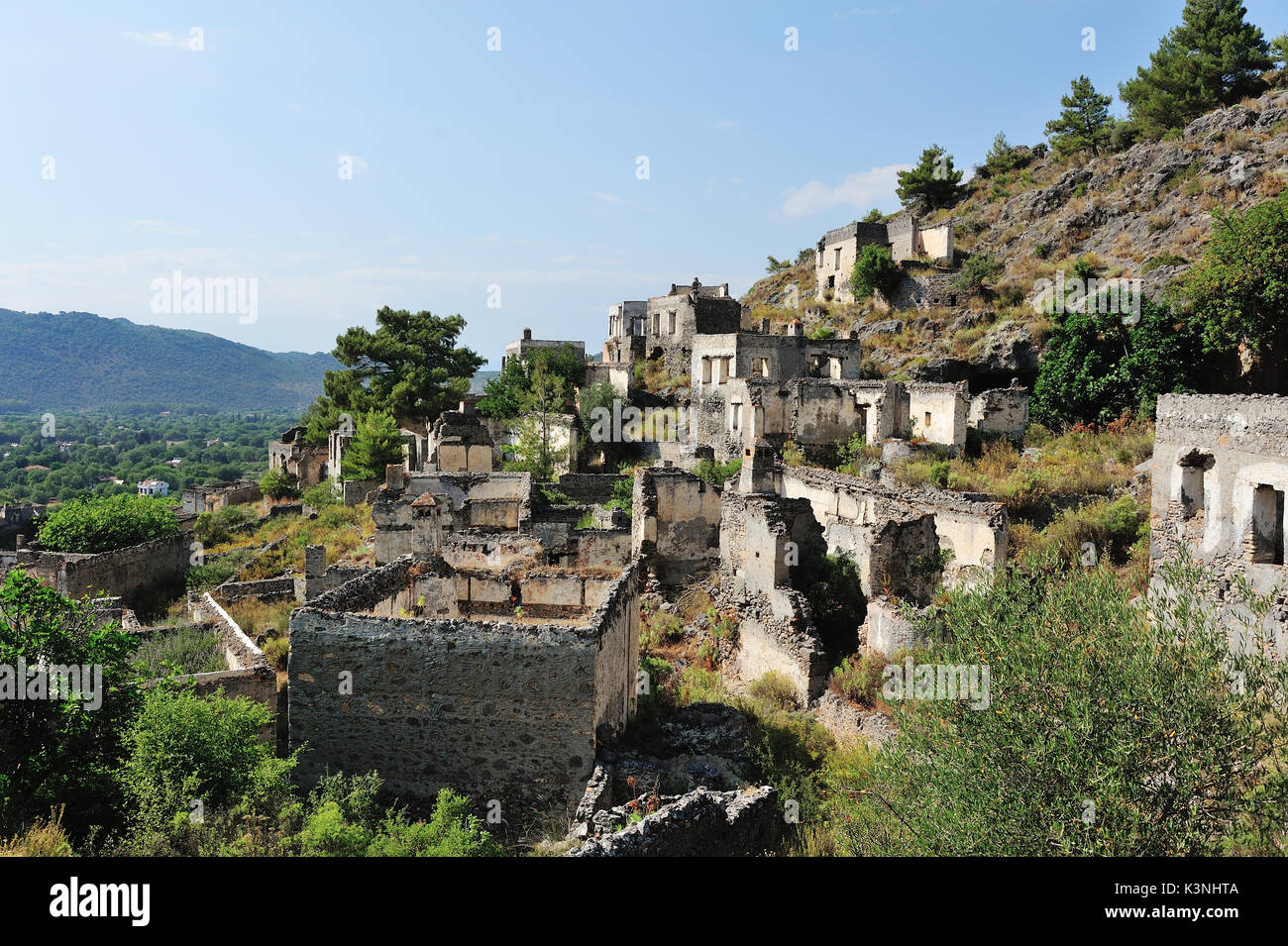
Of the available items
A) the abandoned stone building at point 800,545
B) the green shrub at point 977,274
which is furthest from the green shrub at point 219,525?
the green shrub at point 977,274

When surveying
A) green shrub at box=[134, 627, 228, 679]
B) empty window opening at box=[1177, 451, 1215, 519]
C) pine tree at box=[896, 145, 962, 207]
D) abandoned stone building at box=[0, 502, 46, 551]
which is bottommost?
abandoned stone building at box=[0, 502, 46, 551]

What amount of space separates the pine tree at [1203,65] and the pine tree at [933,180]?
12.1 m

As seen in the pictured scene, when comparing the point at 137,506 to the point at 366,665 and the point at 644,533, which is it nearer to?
the point at 644,533

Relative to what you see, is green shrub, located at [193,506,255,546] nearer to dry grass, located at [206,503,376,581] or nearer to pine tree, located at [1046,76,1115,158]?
dry grass, located at [206,503,376,581]

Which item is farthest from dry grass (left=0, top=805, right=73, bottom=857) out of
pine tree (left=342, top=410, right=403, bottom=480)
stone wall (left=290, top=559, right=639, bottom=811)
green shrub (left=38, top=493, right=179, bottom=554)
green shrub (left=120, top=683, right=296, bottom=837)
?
pine tree (left=342, top=410, right=403, bottom=480)

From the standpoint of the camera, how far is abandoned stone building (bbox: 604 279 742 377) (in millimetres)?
39625

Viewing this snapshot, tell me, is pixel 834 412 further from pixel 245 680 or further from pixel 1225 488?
pixel 245 680

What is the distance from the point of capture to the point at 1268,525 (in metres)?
13.0

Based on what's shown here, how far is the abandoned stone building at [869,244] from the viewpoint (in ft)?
139

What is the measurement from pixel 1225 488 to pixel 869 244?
3266 centimetres

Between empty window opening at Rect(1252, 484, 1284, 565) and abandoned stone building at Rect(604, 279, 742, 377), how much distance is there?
25.7 meters

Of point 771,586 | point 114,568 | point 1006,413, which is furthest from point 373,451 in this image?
point 1006,413
